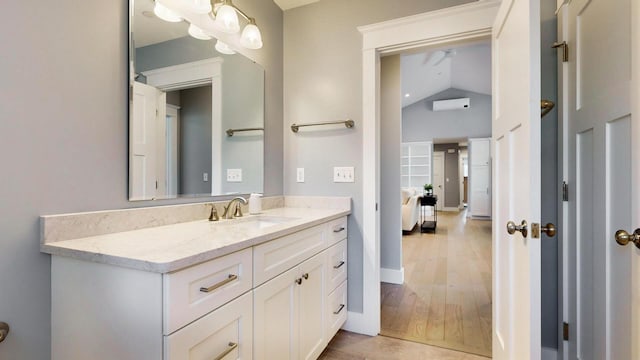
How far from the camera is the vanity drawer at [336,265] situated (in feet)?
5.97

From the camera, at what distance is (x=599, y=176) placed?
121 cm

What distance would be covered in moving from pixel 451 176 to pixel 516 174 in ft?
34.3

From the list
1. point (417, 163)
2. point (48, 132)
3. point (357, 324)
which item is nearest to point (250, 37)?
point (48, 132)

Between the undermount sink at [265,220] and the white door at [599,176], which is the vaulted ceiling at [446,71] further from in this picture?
the undermount sink at [265,220]

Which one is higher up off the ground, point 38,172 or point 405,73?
point 405,73

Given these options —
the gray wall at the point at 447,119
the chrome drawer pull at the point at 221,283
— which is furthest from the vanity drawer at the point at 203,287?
the gray wall at the point at 447,119

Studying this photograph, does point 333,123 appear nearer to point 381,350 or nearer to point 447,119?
point 381,350

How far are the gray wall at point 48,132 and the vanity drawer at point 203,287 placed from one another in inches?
23.3

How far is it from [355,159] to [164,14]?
1.40m

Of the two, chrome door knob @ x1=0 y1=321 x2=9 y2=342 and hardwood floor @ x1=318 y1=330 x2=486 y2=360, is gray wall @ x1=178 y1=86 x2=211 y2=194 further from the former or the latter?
hardwood floor @ x1=318 y1=330 x2=486 y2=360

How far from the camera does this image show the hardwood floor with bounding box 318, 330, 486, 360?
182 centimetres

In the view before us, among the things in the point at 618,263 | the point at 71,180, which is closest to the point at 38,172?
the point at 71,180

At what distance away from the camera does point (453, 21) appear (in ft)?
6.15

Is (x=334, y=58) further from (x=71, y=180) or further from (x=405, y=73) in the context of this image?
(x=405, y=73)
